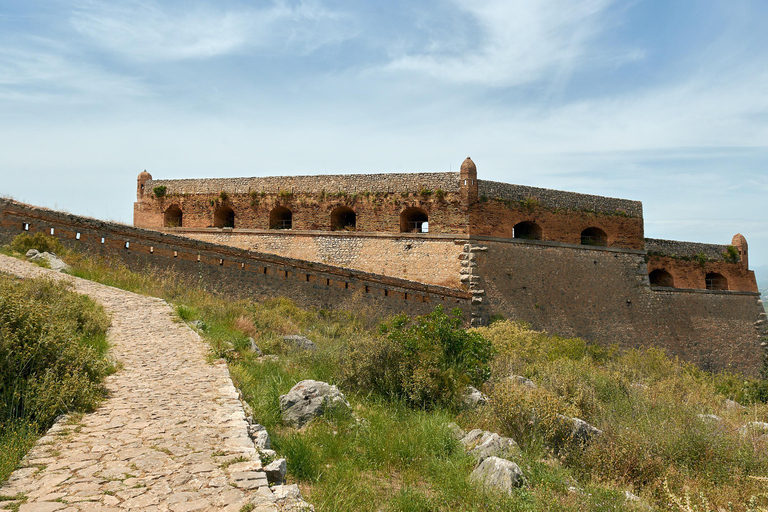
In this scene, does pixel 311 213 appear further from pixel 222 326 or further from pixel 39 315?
pixel 39 315

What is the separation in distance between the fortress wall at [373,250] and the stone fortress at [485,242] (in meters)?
0.03

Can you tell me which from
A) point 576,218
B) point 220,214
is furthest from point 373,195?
point 576,218

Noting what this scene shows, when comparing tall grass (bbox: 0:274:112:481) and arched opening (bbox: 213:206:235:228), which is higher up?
arched opening (bbox: 213:206:235:228)

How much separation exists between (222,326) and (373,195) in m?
8.87

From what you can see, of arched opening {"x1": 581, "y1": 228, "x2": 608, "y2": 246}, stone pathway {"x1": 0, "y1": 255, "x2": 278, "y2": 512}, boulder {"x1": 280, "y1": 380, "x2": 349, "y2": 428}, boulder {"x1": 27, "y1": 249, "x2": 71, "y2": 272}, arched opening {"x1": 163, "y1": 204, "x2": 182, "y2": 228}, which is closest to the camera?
stone pathway {"x1": 0, "y1": 255, "x2": 278, "y2": 512}

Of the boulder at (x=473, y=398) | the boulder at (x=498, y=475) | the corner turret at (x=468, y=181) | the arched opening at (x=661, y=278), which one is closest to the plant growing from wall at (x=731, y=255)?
the arched opening at (x=661, y=278)

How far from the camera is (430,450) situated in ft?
17.9

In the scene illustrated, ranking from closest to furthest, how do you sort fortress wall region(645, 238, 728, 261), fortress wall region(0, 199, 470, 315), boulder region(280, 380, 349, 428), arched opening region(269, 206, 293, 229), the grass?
the grass, boulder region(280, 380, 349, 428), fortress wall region(0, 199, 470, 315), arched opening region(269, 206, 293, 229), fortress wall region(645, 238, 728, 261)

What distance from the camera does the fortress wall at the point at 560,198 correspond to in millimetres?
16609

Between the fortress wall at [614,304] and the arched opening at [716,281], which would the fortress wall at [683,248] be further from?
the fortress wall at [614,304]

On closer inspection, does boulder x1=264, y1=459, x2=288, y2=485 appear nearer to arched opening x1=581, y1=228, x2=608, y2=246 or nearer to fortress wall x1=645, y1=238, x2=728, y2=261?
arched opening x1=581, y1=228, x2=608, y2=246

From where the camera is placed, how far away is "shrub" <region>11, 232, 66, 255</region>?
11.8 meters

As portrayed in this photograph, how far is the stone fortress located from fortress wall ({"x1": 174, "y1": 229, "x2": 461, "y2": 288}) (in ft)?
0.11

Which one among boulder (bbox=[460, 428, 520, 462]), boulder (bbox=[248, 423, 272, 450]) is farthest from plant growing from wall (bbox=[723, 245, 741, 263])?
boulder (bbox=[248, 423, 272, 450])
